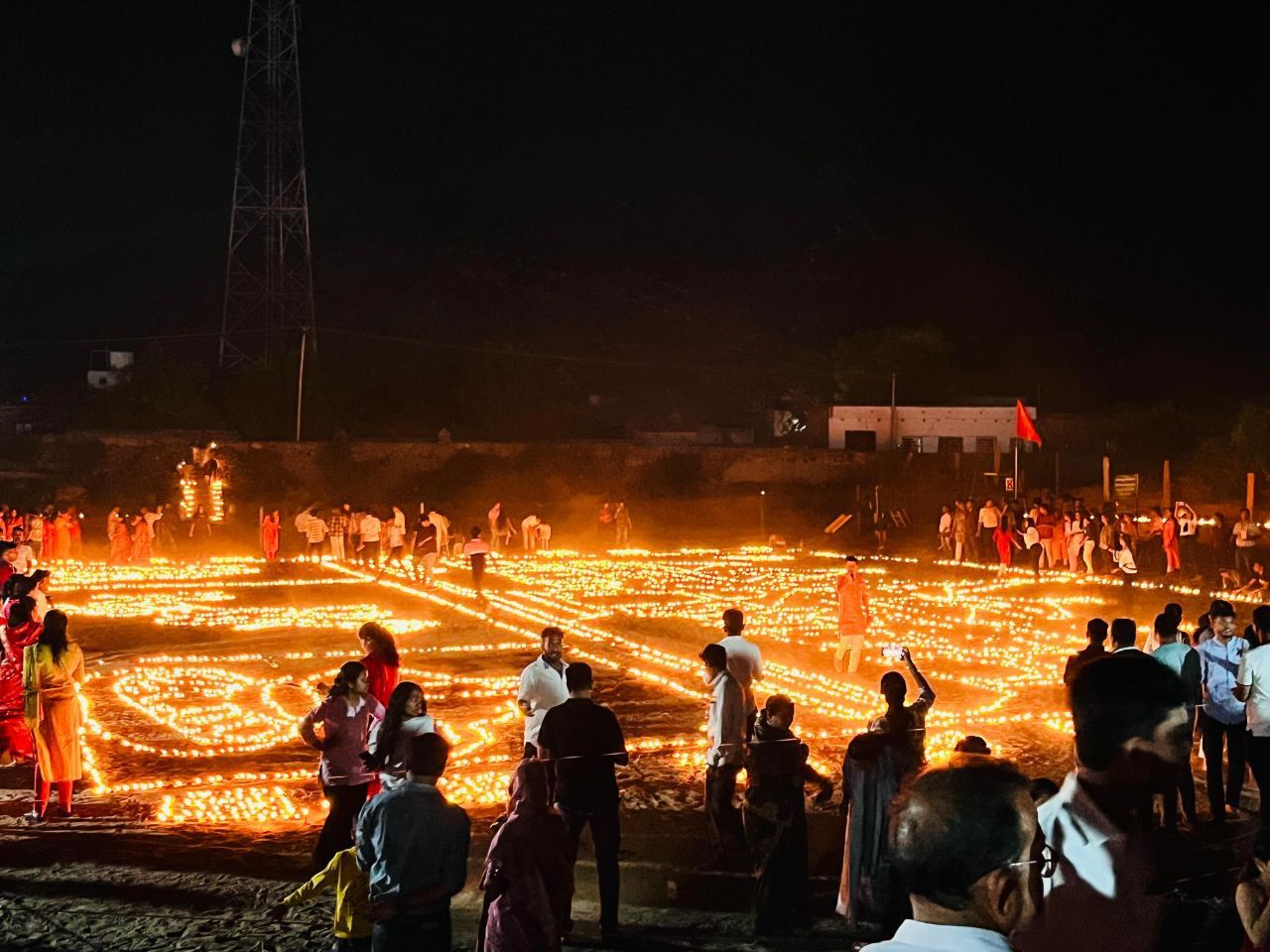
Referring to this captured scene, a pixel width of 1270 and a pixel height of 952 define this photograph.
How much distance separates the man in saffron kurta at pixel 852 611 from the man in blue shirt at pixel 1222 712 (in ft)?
20.8

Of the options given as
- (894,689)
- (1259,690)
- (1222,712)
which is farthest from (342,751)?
(1222,712)

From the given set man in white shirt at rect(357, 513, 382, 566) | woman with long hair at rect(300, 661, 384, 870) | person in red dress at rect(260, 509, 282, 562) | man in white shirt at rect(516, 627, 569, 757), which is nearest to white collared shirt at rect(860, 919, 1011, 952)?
woman with long hair at rect(300, 661, 384, 870)

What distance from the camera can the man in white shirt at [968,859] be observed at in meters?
3.14

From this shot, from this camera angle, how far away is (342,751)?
8.79 m

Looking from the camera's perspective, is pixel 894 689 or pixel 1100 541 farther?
pixel 1100 541

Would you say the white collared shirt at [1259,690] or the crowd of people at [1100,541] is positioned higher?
the crowd of people at [1100,541]

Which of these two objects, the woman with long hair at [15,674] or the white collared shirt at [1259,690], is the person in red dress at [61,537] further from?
the white collared shirt at [1259,690]

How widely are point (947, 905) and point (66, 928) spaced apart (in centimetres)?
670

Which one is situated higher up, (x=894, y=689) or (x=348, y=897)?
(x=894, y=689)

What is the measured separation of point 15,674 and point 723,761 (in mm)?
6809

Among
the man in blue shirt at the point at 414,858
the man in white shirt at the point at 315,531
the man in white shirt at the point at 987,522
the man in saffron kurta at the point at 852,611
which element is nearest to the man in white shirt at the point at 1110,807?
the man in blue shirt at the point at 414,858

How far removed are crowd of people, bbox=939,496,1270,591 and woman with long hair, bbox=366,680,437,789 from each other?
2232 cm

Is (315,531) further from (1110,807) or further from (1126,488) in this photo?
(1110,807)

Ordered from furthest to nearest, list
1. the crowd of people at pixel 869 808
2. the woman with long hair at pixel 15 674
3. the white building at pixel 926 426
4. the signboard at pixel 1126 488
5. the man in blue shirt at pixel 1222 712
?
the white building at pixel 926 426
the signboard at pixel 1126 488
the woman with long hair at pixel 15 674
the man in blue shirt at pixel 1222 712
the crowd of people at pixel 869 808
